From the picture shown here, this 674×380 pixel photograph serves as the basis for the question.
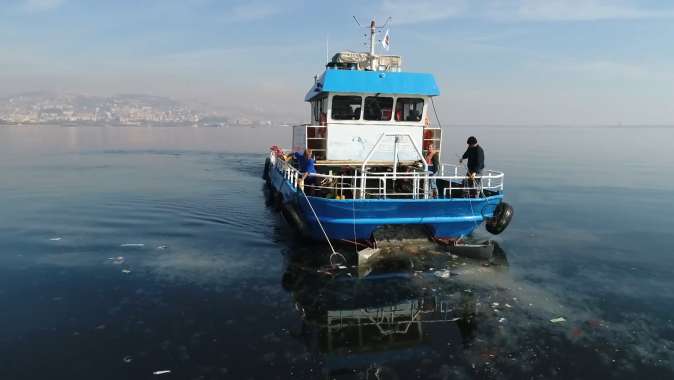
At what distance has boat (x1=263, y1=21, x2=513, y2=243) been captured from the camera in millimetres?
11320

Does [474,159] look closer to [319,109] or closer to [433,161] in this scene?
[433,161]

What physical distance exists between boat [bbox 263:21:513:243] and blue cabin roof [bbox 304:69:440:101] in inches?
1.1

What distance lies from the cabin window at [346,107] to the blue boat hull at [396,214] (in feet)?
10.2

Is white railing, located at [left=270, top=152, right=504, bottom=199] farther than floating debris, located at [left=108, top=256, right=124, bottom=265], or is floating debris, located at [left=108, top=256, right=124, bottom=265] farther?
white railing, located at [left=270, top=152, right=504, bottom=199]

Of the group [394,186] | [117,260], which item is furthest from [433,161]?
[117,260]

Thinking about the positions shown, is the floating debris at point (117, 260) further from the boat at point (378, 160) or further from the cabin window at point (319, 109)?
the cabin window at point (319, 109)

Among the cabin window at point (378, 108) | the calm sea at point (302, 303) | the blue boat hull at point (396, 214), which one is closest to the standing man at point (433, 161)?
the cabin window at point (378, 108)

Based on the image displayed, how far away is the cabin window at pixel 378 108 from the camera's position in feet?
43.9

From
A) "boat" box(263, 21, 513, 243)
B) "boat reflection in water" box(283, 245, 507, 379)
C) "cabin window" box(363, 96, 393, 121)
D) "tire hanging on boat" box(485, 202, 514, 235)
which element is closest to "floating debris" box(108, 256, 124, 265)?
"boat reflection in water" box(283, 245, 507, 379)

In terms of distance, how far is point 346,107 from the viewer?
1341 cm

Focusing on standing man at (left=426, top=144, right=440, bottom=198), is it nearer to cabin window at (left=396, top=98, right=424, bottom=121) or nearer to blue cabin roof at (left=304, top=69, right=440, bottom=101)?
cabin window at (left=396, top=98, right=424, bottom=121)

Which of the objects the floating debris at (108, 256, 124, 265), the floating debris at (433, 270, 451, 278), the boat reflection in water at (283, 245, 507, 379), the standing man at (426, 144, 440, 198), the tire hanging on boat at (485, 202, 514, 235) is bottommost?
the boat reflection in water at (283, 245, 507, 379)

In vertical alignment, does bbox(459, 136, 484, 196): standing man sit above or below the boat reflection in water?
above

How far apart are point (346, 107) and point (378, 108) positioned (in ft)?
3.15
